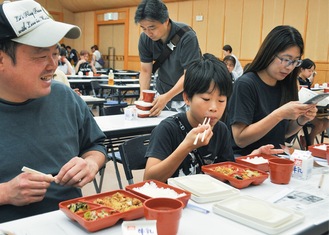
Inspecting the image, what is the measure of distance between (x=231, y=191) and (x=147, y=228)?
0.47 metres

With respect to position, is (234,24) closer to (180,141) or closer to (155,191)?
(180,141)

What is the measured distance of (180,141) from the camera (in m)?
1.70

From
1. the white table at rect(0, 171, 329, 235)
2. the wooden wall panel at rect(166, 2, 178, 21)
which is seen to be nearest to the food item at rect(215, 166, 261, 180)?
the white table at rect(0, 171, 329, 235)

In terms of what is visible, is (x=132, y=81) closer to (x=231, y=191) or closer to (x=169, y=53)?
(x=169, y=53)

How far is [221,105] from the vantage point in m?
1.65

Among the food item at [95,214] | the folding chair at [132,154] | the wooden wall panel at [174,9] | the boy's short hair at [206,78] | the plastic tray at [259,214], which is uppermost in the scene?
the wooden wall panel at [174,9]

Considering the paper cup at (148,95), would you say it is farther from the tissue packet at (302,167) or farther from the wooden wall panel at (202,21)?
the wooden wall panel at (202,21)

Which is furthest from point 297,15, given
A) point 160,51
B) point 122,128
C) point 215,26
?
point 122,128

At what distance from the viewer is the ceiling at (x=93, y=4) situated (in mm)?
13478

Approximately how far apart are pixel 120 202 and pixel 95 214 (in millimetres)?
118

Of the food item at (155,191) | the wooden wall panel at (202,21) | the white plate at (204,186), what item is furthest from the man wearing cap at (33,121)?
the wooden wall panel at (202,21)

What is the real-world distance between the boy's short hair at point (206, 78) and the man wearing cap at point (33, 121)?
560 millimetres

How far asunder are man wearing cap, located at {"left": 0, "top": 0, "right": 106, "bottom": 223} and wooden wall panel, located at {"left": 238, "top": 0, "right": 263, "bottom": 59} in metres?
9.07

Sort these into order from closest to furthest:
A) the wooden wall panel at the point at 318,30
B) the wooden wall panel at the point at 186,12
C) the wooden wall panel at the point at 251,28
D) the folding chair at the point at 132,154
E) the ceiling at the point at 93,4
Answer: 1. the folding chair at the point at 132,154
2. the wooden wall panel at the point at 318,30
3. the wooden wall panel at the point at 251,28
4. the wooden wall panel at the point at 186,12
5. the ceiling at the point at 93,4
